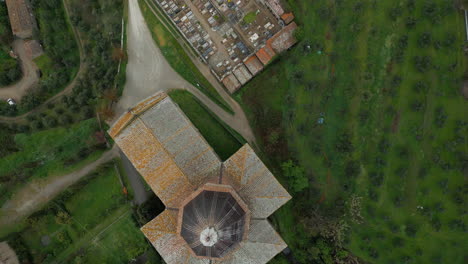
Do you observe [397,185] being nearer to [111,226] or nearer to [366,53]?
[366,53]

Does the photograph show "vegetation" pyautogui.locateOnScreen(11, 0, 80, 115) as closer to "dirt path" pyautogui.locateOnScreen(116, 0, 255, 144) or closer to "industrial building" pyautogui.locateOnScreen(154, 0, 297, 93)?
"dirt path" pyautogui.locateOnScreen(116, 0, 255, 144)

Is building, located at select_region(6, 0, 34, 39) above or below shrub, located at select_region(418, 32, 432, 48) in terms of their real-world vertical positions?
above

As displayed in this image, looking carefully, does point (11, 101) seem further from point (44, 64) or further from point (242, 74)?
point (242, 74)

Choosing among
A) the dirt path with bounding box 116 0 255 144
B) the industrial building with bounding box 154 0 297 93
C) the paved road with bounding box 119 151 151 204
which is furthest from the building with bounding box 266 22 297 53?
the paved road with bounding box 119 151 151 204

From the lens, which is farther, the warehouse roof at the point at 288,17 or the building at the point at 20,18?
the building at the point at 20,18

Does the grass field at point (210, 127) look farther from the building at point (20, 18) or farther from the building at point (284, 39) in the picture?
the building at point (20, 18)

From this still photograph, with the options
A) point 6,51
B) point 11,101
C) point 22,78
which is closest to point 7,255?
point 11,101

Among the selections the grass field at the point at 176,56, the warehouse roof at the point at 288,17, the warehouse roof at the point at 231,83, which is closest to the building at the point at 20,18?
the grass field at the point at 176,56

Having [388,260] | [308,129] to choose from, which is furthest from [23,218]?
[388,260]
